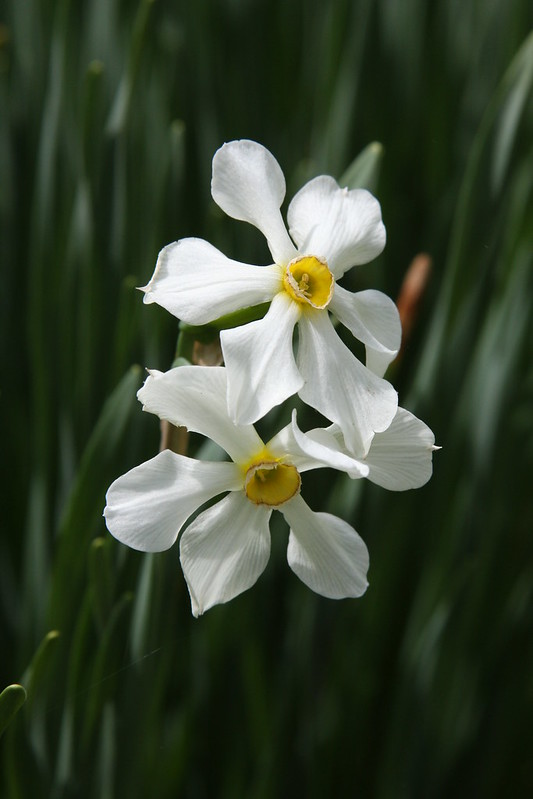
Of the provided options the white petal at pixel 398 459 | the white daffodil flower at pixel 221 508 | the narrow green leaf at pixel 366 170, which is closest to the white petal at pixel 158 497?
the white daffodil flower at pixel 221 508

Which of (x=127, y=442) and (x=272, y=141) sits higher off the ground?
(x=272, y=141)

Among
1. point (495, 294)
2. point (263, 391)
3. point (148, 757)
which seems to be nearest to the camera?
point (263, 391)

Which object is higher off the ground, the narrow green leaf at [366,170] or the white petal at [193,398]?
the narrow green leaf at [366,170]

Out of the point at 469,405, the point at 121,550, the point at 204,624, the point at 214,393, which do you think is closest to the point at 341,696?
the point at 204,624

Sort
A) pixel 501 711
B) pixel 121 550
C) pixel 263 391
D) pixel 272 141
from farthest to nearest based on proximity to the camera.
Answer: pixel 272 141
pixel 501 711
pixel 121 550
pixel 263 391

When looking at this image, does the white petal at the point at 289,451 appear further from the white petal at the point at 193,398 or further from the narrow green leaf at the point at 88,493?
the narrow green leaf at the point at 88,493

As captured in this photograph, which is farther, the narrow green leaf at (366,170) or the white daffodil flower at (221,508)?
the narrow green leaf at (366,170)

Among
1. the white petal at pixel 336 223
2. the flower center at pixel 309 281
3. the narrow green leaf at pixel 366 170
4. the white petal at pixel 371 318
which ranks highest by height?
the narrow green leaf at pixel 366 170

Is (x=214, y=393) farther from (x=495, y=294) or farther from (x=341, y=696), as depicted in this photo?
(x=341, y=696)
